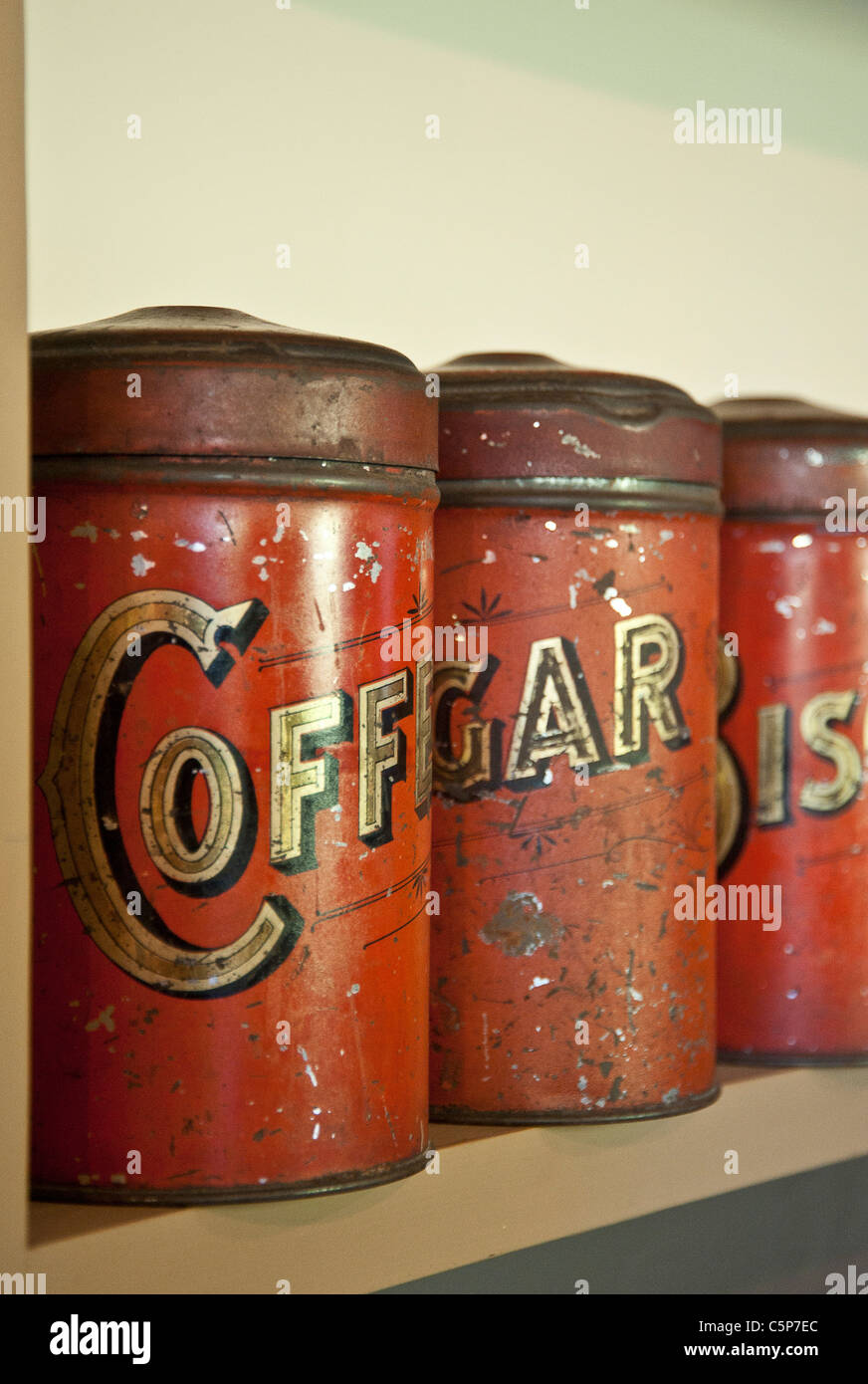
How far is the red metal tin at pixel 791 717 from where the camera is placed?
1.28 m

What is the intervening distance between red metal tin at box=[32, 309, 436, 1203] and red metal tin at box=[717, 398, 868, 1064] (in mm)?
489

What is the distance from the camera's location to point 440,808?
42.4 inches

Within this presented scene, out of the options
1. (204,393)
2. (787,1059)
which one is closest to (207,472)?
(204,393)

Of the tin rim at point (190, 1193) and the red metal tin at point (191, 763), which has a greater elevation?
the red metal tin at point (191, 763)

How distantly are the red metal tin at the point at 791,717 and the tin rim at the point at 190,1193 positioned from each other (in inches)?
19.7

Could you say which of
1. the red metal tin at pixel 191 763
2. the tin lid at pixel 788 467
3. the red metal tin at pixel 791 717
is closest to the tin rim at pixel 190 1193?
the red metal tin at pixel 191 763

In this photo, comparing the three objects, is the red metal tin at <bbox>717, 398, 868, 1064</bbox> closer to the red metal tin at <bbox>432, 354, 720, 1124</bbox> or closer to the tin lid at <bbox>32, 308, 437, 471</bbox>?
the red metal tin at <bbox>432, 354, 720, 1124</bbox>

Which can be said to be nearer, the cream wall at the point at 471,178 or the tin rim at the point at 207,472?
the tin rim at the point at 207,472

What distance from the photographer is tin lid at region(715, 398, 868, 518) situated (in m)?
1.27

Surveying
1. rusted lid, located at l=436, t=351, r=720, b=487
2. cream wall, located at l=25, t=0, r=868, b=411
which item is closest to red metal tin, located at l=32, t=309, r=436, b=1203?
rusted lid, located at l=436, t=351, r=720, b=487

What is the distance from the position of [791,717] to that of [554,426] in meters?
0.37

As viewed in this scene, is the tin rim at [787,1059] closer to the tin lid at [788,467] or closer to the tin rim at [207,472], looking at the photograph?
the tin lid at [788,467]

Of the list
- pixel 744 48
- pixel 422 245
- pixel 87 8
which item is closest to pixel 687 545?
pixel 422 245

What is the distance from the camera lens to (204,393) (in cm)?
87
